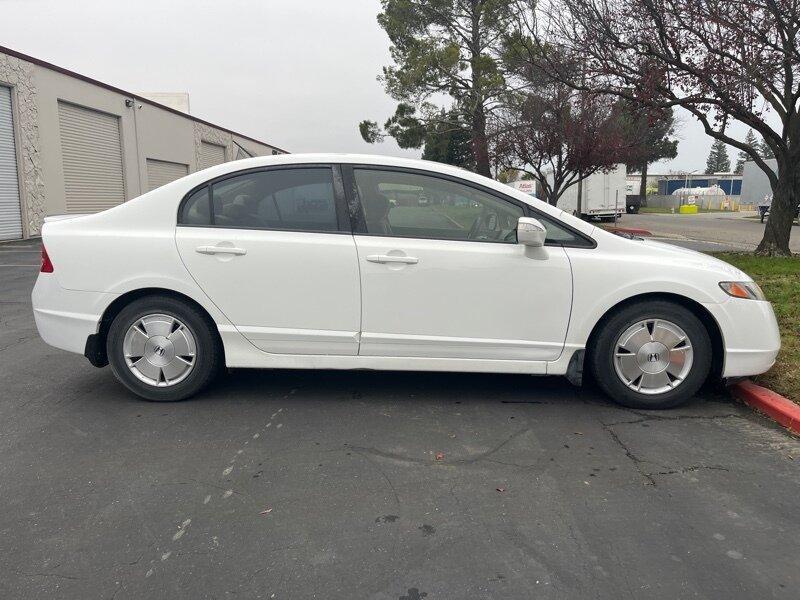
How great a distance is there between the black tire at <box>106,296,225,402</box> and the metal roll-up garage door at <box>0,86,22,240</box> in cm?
1712

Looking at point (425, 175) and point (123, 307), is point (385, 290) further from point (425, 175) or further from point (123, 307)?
point (123, 307)

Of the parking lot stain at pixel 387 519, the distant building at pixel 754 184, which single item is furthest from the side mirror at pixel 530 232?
the distant building at pixel 754 184

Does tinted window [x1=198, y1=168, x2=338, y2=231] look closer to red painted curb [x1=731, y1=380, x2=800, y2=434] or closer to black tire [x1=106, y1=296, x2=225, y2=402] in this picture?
black tire [x1=106, y1=296, x2=225, y2=402]

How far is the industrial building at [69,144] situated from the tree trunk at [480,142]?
1072 cm

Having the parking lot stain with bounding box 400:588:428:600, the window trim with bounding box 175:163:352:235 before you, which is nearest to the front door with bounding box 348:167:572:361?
the window trim with bounding box 175:163:352:235

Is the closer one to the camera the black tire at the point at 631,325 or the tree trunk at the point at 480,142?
the black tire at the point at 631,325

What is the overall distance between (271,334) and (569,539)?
2326mm

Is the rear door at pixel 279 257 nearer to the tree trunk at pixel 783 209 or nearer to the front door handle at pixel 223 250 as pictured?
the front door handle at pixel 223 250

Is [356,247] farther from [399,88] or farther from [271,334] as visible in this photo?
[399,88]

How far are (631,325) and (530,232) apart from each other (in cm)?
92

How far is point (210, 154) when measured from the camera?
35.8m

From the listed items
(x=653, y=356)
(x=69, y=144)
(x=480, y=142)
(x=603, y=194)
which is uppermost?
(x=480, y=142)

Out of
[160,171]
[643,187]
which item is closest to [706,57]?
[160,171]

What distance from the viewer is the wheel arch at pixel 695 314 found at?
4.10 metres
